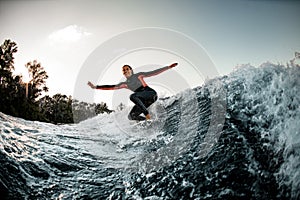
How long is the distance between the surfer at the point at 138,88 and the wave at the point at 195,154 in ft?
1.75

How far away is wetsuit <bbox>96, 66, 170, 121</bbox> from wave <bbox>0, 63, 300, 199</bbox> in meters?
0.55

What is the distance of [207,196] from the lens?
3.61 m

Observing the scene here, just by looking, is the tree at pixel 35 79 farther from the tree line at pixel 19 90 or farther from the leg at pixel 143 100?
the leg at pixel 143 100

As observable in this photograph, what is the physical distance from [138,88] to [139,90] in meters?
0.06

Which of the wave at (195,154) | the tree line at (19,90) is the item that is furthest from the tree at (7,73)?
the wave at (195,154)

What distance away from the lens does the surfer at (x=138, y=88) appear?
5660 mm

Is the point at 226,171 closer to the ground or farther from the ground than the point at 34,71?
closer to the ground

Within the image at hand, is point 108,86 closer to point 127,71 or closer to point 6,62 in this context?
point 127,71

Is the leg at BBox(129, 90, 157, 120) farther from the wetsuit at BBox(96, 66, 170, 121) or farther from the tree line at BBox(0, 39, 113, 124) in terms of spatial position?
the tree line at BBox(0, 39, 113, 124)

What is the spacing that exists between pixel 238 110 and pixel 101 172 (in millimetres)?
2543

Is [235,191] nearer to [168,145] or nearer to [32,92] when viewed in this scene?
[168,145]

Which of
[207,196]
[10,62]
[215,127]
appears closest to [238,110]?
[215,127]

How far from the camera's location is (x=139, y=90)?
19.1ft

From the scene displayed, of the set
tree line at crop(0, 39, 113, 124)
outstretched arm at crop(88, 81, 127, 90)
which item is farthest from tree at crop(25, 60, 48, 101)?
outstretched arm at crop(88, 81, 127, 90)
